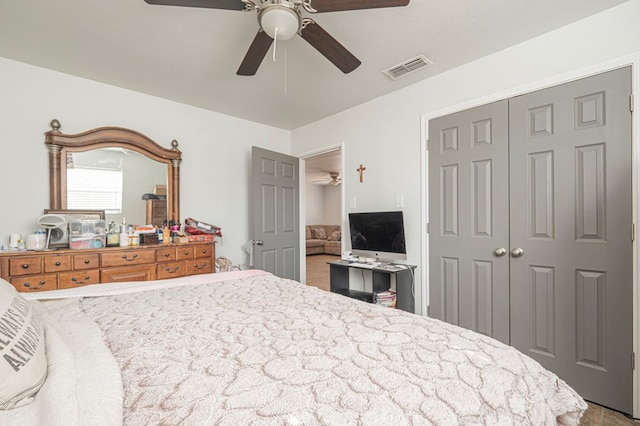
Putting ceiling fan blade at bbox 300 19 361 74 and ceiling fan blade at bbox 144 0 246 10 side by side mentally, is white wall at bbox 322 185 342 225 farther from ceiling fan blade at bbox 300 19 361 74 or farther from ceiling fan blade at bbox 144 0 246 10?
ceiling fan blade at bbox 144 0 246 10

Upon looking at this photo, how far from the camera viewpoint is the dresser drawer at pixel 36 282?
2105 millimetres

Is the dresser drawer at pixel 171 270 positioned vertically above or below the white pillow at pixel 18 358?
below

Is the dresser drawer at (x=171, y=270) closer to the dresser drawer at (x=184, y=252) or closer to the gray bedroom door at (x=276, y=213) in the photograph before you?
the dresser drawer at (x=184, y=252)

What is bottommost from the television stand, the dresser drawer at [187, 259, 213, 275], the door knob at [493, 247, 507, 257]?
the television stand

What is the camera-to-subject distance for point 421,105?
284cm

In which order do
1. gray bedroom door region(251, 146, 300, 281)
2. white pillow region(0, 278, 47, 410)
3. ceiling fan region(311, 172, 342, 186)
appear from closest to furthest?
white pillow region(0, 278, 47, 410), gray bedroom door region(251, 146, 300, 281), ceiling fan region(311, 172, 342, 186)

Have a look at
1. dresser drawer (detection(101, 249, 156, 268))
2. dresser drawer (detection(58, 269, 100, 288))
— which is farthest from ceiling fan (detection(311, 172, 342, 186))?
dresser drawer (detection(58, 269, 100, 288))

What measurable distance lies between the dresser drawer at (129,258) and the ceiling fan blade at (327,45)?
7.52 ft

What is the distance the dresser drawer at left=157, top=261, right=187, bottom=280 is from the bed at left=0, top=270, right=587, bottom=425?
5.01ft

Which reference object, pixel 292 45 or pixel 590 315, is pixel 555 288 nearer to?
pixel 590 315

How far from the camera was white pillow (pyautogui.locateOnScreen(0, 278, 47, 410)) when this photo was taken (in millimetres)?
573

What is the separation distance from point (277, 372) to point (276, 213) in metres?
3.14

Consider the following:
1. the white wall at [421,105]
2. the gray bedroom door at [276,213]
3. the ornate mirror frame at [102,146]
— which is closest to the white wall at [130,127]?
the ornate mirror frame at [102,146]

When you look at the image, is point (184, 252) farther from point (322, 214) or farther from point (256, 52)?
point (322, 214)
